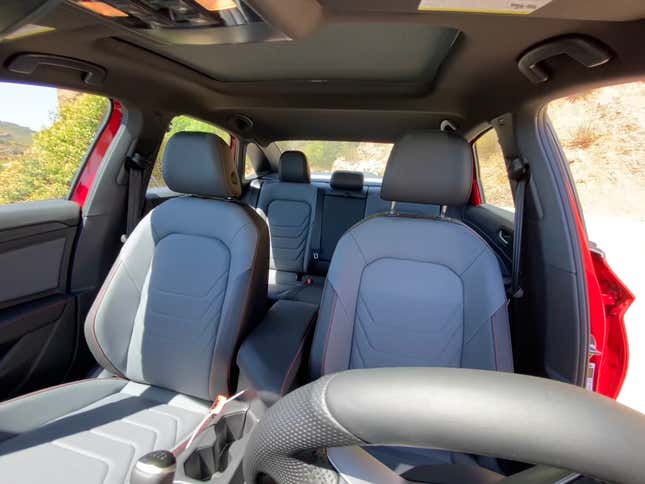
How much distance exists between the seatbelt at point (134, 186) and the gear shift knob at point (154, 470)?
1768mm

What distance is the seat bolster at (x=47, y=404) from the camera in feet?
4.25

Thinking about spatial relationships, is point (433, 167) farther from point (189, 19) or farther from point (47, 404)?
point (47, 404)

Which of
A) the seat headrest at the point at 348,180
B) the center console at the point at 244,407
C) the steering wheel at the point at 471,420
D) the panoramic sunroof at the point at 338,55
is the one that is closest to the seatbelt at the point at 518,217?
the panoramic sunroof at the point at 338,55

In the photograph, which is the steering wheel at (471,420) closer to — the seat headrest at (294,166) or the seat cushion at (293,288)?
the seat cushion at (293,288)

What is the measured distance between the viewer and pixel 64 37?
1447 millimetres

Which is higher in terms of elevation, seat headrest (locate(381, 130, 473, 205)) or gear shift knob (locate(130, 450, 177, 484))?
seat headrest (locate(381, 130, 473, 205))

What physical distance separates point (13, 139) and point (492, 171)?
10.2ft

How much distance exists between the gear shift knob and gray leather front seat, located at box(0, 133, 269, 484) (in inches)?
23.3

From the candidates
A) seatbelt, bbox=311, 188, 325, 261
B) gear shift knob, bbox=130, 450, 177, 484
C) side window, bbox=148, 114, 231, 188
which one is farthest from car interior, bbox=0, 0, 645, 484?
seatbelt, bbox=311, 188, 325, 261

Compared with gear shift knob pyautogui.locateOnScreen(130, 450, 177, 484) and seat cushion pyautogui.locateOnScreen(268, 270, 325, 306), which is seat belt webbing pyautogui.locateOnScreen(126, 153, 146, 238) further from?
gear shift knob pyautogui.locateOnScreen(130, 450, 177, 484)

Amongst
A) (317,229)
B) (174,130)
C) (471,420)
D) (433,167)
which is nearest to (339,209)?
(317,229)

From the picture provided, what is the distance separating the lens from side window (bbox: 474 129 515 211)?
7.43 ft

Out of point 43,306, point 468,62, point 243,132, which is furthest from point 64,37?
point 243,132

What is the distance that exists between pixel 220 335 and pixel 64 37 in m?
1.34
